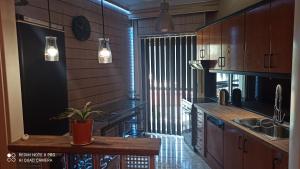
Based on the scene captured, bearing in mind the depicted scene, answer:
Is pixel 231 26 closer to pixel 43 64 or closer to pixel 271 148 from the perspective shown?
pixel 271 148

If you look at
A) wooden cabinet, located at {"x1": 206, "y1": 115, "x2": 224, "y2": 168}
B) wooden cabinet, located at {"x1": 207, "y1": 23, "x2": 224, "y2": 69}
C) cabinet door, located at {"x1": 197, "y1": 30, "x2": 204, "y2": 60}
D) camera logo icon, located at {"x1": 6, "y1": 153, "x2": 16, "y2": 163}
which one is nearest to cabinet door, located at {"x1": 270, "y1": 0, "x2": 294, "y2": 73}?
wooden cabinet, located at {"x1": 206, "y1": 115, "x2": 224, "y2": 168}

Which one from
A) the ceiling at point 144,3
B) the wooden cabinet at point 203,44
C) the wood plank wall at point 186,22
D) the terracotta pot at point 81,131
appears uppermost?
the ceiling at point 144,3

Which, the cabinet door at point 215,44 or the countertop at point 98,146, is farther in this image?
the cabinet door at point 215,44

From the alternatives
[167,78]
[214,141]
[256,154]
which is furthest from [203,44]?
[256,154]

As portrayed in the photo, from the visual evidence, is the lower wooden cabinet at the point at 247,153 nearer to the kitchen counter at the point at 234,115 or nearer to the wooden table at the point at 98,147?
the kitchen counter at the point at 234,115

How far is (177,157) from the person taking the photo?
4.06 m

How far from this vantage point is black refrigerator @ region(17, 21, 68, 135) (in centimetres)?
209

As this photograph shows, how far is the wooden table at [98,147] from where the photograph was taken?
5.43 ft

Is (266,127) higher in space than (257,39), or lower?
lower

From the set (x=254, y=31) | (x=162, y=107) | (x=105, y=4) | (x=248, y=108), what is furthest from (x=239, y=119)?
(x=105, y=4)

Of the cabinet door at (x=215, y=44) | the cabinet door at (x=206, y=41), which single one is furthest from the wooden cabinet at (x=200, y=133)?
the cabinet door at (x=206, y=41)

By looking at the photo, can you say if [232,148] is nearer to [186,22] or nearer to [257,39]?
[257,39]

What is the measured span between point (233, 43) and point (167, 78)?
216 centimetres

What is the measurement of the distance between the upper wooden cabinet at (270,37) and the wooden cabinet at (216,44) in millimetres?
770
